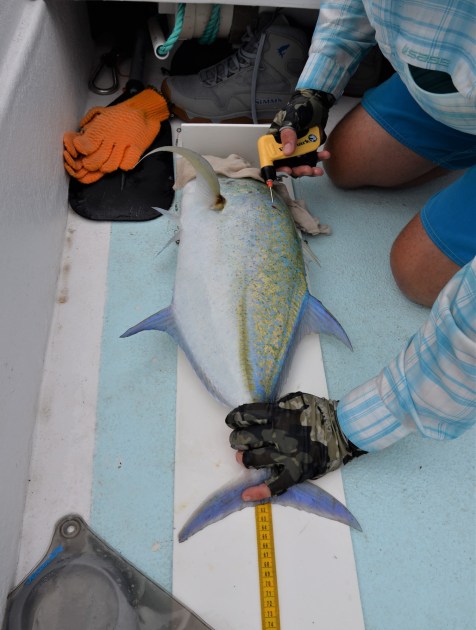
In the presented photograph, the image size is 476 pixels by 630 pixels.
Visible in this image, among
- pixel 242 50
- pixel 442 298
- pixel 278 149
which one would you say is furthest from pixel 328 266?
pixel 242 50

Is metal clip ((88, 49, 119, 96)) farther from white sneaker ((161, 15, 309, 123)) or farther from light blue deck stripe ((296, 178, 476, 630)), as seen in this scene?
light blue deck stripe ((296, 178, 476, 630))

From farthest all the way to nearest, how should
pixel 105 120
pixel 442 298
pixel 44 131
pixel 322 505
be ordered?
pixel 105 120, pixel 44 131, pixel 322 505, pixel 442 298

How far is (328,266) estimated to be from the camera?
6.15 feet

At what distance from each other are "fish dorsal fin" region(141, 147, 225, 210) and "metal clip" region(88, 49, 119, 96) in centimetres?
86

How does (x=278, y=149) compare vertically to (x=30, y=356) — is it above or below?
above

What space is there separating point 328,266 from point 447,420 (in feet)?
2.81

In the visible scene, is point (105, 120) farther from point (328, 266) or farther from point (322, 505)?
point (322, 505)

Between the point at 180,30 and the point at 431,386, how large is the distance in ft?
5.44

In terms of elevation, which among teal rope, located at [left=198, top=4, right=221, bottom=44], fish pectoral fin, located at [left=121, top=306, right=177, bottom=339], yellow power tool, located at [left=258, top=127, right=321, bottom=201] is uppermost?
teal rope, located at [left=198, top=4, right=221, bottom=44]

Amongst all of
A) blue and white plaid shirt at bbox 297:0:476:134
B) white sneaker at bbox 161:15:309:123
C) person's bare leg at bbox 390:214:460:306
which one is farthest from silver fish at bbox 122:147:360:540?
white sneaker at bbox 161:15:309:123

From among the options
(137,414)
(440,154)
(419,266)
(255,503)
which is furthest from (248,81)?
(255,503)

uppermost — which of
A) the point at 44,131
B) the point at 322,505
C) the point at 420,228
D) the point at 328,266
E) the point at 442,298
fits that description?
the point at 44,131

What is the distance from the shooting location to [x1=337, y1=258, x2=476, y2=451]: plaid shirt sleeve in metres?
1.02

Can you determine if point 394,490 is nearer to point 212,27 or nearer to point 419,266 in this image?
point 419,266
